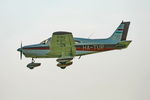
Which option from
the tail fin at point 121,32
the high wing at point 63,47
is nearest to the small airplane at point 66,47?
the high wing at point 63,47

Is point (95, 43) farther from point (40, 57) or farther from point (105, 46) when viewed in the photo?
point (40, 57)

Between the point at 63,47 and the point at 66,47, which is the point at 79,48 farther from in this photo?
the point at 63,47

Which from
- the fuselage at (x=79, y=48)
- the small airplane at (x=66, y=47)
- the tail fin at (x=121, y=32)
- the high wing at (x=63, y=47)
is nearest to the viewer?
the high wing at (x=63, y=47)

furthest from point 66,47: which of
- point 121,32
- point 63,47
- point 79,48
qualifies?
point 121,32

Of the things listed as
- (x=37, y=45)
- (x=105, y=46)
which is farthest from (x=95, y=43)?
(x=37, y=45)

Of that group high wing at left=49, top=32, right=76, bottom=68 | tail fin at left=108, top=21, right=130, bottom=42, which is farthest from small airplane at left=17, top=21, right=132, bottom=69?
tail fin at left=108, top=21, right=130, bottom=42

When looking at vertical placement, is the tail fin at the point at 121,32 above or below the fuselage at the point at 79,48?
above

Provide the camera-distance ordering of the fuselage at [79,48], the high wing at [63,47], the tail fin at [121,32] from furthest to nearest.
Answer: the tail fin at [121,32], the fuselage at [79,48], the high wing at [63,47]

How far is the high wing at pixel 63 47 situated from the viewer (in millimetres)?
27473

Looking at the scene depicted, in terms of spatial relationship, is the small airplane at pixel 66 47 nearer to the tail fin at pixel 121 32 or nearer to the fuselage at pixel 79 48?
the fuselage at pixel 79 48

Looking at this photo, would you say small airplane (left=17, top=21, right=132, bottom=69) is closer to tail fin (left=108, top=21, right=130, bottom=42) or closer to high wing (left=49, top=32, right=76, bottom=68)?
high wing (left=49, top=32, right=76, bottom=68)

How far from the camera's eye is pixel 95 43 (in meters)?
30.8

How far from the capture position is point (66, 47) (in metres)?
28.8

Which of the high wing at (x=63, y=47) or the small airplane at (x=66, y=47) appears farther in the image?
the small airplane at (x=66, y=47)
